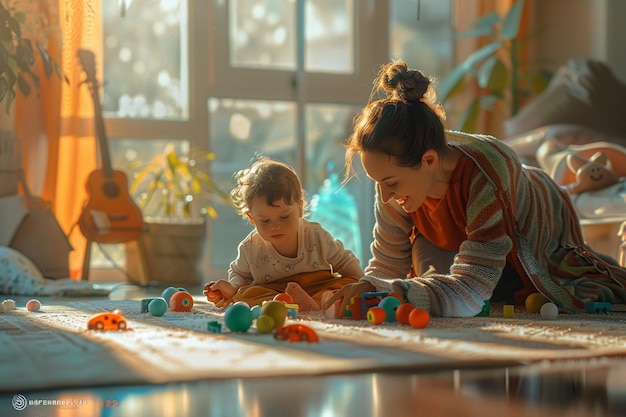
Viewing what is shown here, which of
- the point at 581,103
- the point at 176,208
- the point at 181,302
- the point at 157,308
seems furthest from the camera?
the point at 176,208

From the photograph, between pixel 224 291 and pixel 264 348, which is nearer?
pixel 264 348

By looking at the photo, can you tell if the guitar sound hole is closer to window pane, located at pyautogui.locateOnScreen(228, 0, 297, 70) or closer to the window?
the window

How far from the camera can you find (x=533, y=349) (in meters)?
1.32

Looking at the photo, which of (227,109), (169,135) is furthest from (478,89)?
(169,135)

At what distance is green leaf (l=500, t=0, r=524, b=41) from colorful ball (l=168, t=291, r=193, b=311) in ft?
9.58

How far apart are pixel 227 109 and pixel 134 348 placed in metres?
3.16

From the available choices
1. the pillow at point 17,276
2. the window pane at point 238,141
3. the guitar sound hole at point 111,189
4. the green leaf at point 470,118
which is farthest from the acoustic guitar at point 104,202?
the green leaf at point 470,118

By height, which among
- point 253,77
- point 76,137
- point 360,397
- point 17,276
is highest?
point 253,77

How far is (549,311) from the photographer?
1843 millimetres

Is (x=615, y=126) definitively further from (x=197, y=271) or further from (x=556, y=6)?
(x=197, y=271)

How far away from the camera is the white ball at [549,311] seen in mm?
1840

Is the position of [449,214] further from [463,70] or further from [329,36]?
[329,36]

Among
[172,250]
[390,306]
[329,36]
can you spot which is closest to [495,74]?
[329,36]

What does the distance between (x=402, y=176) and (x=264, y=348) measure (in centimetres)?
65
